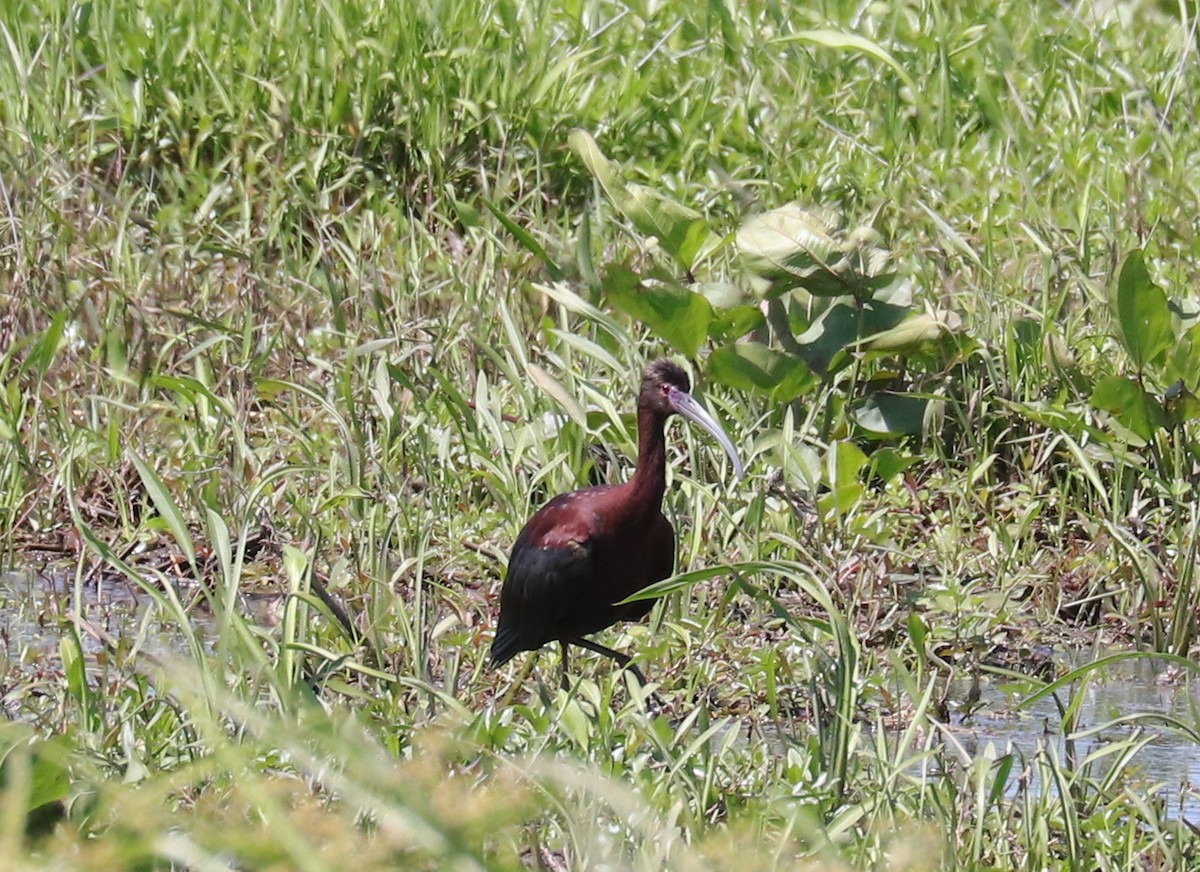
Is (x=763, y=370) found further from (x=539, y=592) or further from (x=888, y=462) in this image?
(x=539, y=592)

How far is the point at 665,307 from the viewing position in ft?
14.7

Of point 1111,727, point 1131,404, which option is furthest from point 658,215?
point 1111,727

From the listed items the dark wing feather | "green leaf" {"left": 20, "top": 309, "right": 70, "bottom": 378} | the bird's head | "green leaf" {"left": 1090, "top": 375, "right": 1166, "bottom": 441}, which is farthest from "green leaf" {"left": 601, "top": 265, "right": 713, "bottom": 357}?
"green leaf" {"left": 20, "top": 309, "right": 70, "bottom": 378}

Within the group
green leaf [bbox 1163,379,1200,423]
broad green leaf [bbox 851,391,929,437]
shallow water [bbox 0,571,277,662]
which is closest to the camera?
shallow water [bbox 0,571,277,662]

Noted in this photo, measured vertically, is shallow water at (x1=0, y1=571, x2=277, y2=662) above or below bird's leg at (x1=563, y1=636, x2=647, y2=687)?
below

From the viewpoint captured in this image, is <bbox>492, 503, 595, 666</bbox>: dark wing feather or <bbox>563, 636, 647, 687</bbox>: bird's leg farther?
<bbox>492, 503, 595, 666</bbox>: dark wing feather

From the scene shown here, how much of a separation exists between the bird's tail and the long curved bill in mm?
568

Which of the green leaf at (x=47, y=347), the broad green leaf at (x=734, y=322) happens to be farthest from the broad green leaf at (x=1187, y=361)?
the green leaf at (x=47, y=347)

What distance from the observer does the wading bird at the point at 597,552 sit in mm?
3883

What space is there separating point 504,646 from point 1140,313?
60.1 inches

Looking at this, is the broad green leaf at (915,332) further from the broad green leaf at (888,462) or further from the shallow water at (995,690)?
the shallow water at (995,690)

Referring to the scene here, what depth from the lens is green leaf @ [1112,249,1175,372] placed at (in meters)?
4.21

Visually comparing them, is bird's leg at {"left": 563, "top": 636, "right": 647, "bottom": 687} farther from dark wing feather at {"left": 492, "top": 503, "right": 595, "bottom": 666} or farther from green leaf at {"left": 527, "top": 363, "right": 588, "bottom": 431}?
green leaf at {"left": 527, "top": 363, "right": 588, "bottom": 431}

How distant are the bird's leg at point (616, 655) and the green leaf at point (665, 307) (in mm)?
783
